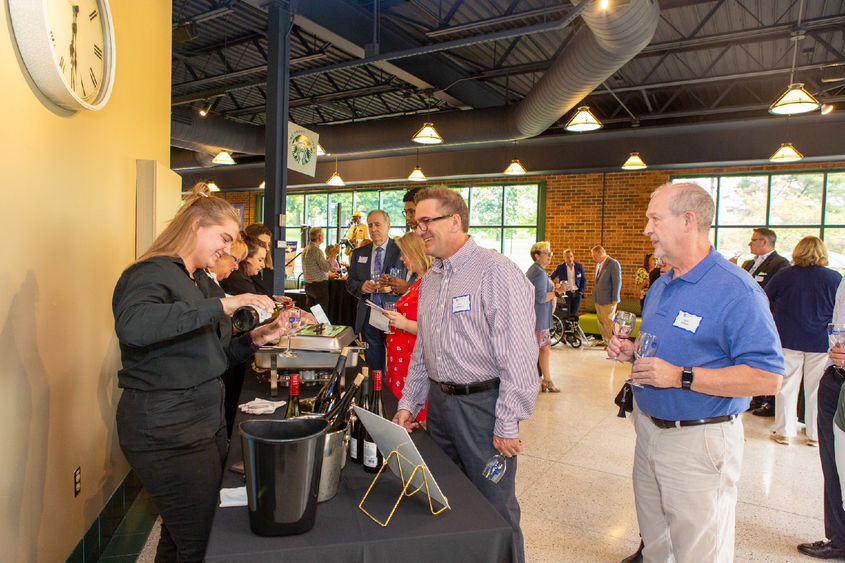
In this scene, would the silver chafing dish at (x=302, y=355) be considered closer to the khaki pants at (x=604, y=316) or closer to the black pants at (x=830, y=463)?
the black pants at (x=830, y=463)

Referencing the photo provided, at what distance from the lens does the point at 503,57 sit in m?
7.41

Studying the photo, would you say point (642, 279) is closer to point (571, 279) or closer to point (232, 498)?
point (571, 279)

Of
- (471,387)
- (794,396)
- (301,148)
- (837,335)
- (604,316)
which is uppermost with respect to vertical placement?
(301,148)

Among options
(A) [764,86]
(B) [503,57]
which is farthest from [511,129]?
(A) [764,86]

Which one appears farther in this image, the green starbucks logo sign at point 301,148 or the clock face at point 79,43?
the green starbucks logo sign at point 301,148

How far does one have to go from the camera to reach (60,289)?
2076 mm

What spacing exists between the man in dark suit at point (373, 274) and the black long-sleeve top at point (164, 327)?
2.19m

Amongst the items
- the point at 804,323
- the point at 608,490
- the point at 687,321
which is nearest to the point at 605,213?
the point at 804,323

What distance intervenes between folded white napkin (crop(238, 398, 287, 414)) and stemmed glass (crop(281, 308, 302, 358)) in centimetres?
21

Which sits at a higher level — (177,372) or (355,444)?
(177,372)

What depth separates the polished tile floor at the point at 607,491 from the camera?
2824 millimetres

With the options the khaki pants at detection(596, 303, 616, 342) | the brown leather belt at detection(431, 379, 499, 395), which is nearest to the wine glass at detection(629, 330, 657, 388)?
the brown leather belt at detection(431, 379, 499, 395)

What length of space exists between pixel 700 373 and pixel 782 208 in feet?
33.3

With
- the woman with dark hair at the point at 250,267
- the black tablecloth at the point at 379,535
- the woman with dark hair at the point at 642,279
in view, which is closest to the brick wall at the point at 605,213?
the woman with dark hair at the point at 642,279
